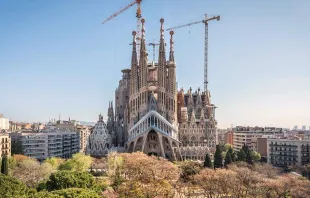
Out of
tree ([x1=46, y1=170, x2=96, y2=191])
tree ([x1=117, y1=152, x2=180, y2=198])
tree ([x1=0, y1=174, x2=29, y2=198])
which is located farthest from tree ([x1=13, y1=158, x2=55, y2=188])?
tree ([x1=0, y1=174, x2=29, y2=198])

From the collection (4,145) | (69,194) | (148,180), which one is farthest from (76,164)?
(69,194)

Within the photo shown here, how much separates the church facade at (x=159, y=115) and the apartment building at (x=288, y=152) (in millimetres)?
17193

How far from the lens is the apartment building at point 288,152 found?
280 feet

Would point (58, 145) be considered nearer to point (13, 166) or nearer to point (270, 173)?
point (13, 166)

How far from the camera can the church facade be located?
95.8 m

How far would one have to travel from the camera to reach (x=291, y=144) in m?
88.4

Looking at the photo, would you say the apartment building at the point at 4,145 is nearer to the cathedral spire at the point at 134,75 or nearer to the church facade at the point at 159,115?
the church facade at the point at 159,115

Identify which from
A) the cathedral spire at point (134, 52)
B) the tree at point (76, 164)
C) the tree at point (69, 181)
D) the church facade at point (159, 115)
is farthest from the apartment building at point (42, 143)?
the tree at point (69, 181)

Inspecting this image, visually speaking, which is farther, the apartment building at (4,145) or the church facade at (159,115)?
the church facade at (159,115)

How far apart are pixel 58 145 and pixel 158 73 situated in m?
39.6

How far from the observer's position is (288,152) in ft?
292

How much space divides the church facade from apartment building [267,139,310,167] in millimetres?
17193

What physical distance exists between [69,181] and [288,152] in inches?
2481

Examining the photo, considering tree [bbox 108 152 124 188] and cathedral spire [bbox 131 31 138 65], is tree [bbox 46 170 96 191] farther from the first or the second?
cathedral spire [bbox 131 31 138 65]
